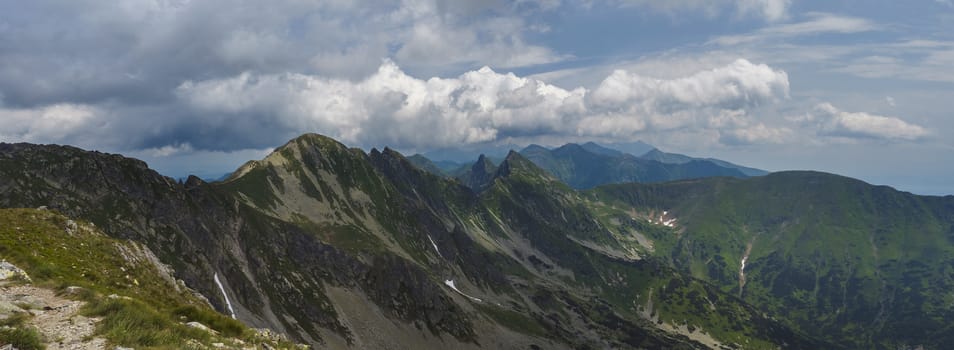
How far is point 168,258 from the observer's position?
128 metres

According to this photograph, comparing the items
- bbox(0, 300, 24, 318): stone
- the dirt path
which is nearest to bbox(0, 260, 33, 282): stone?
the dirt path

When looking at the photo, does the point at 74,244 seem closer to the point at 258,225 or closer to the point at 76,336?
the point at 76,336

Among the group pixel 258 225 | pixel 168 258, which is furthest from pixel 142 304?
pixel 258 225

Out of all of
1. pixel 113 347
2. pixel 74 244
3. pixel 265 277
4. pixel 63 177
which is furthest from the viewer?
pixel 265 277

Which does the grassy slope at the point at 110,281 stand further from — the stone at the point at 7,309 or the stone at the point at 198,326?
the stone at the point at 7,309

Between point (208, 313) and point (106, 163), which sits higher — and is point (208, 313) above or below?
below

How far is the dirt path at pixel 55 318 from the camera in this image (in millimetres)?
23031

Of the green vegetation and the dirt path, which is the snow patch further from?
the green vegetation

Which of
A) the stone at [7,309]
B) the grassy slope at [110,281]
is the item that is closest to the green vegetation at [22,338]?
the grassy slope at [110,281]

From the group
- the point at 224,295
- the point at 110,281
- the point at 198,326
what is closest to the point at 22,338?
the point at 198,326

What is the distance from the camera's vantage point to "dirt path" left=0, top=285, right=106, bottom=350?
23031 millimetres

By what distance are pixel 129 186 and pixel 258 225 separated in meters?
47.9

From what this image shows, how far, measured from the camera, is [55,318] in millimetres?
26125

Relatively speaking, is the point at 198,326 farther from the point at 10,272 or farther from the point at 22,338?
the point at 10,272
